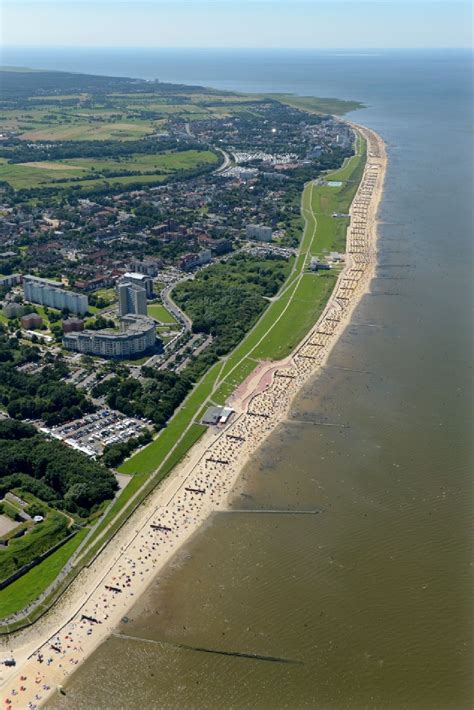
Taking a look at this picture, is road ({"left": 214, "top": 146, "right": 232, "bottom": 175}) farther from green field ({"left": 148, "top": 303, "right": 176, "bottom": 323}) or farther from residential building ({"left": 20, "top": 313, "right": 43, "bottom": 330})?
residential building ({"left": 20, "top": 313, "right": 43, "bottom": 330})

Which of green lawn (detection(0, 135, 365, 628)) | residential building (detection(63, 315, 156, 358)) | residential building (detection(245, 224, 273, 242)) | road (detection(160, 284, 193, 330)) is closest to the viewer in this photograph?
green lawn (detection(0, 135, 365, 628))

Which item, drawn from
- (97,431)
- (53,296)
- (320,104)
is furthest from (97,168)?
(320,104)

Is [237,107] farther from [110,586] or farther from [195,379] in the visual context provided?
[110,586]

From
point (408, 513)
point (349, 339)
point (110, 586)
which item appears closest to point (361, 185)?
point (349, 339)

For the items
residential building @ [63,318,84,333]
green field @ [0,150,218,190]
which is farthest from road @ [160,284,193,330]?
green field @ [0,150,218,190]

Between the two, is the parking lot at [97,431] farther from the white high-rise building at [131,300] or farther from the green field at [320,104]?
the green field at [320,104]

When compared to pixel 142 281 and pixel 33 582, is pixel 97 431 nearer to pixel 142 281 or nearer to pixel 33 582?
pixel 33 582

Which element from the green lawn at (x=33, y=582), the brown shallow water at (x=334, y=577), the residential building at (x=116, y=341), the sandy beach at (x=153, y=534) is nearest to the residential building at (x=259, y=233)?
the sandy beach at (x=153, y=534)
